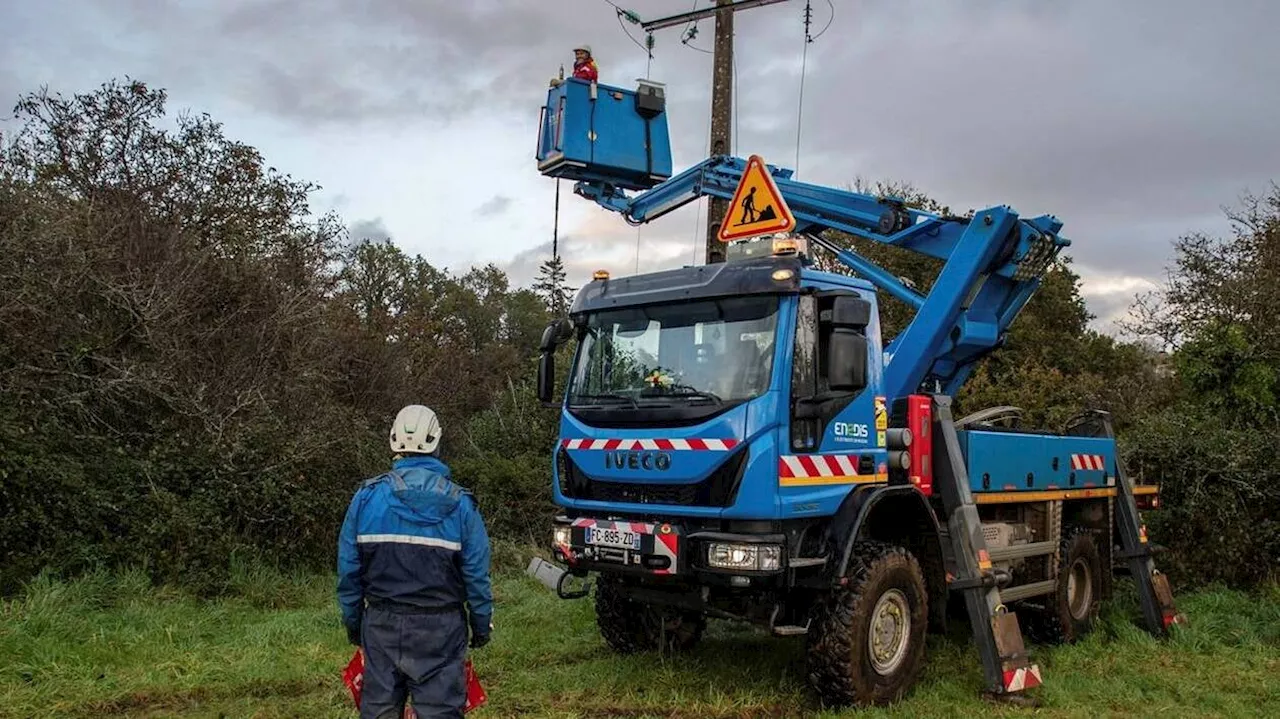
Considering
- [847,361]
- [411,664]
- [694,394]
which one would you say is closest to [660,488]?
[694,394]

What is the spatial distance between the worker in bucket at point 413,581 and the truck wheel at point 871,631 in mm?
2480

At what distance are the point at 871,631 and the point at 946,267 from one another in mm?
2803

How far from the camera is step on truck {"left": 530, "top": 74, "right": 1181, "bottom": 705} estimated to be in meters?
5.82

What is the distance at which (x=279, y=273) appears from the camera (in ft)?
40.4

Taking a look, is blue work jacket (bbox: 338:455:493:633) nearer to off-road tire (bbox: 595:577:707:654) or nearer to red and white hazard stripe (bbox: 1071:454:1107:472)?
off-road tire (bbox: 595:577:707:654)

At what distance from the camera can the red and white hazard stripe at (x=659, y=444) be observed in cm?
578

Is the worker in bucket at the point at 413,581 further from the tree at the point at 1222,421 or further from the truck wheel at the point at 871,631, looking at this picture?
the tree at the point at 1222,421

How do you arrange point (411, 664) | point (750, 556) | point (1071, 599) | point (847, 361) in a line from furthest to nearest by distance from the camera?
point (1071, 599)
point (847, 361)
point (750, 556)
point (411, 664)

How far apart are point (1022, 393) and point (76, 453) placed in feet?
48.8

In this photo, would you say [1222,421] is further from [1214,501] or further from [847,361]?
[847,361]

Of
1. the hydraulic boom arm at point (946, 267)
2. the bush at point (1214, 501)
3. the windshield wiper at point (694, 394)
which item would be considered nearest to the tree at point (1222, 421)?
the bush at point (1214, 501)

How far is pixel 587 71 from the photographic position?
9.76 metres

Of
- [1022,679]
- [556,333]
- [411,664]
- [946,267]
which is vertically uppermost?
[946,267]

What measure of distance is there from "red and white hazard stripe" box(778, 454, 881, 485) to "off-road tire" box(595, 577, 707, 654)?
1904 millimetres
